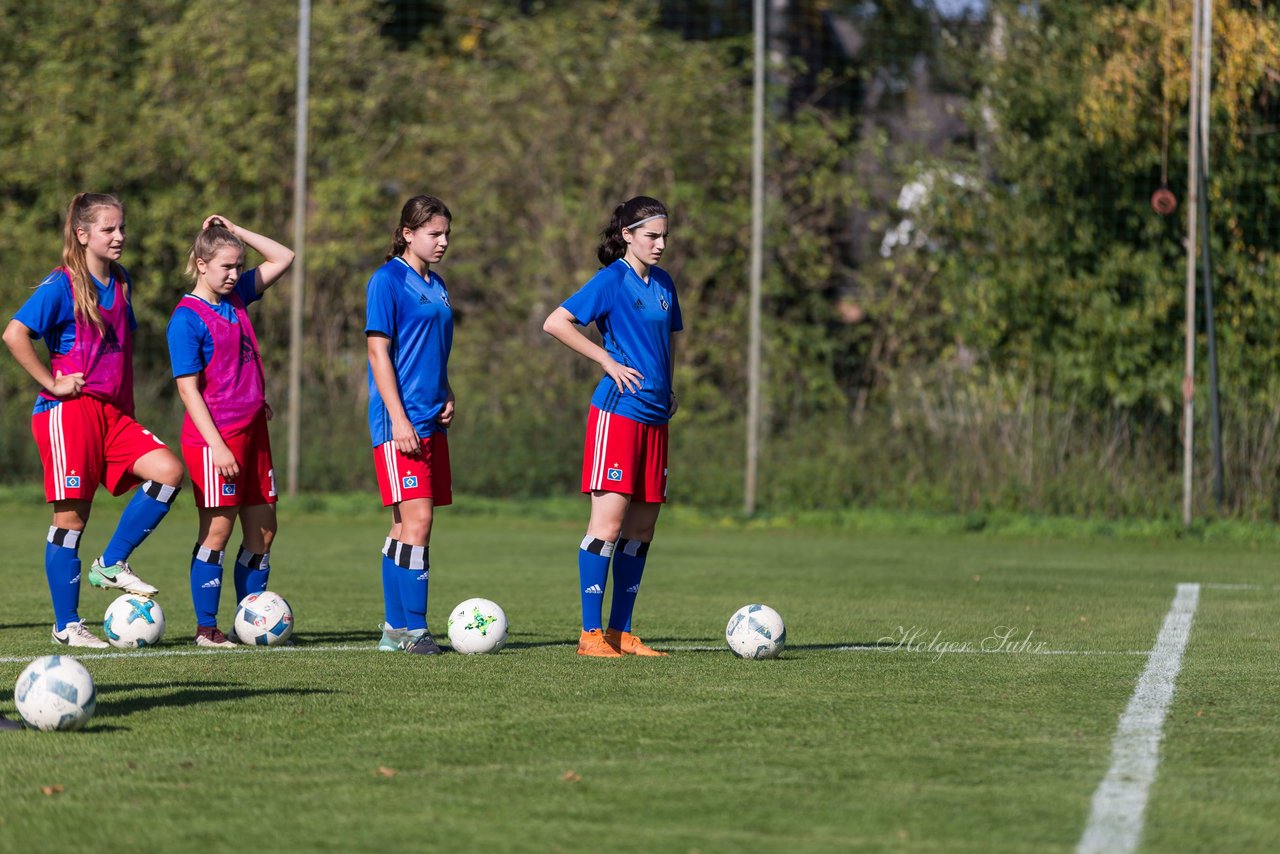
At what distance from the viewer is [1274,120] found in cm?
1595

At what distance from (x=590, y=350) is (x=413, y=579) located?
1233 millimetres

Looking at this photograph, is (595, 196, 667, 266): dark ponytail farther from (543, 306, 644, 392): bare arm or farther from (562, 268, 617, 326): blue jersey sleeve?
(543, 306, 644, 392): bare arm

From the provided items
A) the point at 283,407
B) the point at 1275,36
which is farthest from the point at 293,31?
the point at 1275,36

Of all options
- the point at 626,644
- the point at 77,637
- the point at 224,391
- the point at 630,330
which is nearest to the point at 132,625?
the point at 77,637

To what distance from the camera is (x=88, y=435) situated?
7.59 metres

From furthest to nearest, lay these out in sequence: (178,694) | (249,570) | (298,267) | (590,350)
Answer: (298,267) → (249,570) → (590,350) → (178,694)

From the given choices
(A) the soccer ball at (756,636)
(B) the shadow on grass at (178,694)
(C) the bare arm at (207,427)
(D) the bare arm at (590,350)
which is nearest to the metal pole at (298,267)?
(C) the bare arm at (207,427)

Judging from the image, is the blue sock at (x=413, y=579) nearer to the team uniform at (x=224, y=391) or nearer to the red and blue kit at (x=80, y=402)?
the team uniform at (x=224, y=391)

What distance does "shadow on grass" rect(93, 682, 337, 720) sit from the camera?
5801 millimetres

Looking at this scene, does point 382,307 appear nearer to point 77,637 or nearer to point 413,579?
point 413,579

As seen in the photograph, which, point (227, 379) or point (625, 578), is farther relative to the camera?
point (227, 379)

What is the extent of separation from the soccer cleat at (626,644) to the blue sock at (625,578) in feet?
0.12

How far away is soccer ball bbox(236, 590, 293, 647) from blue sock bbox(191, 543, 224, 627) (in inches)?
8.3

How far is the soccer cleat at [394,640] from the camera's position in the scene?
24.2 feet
